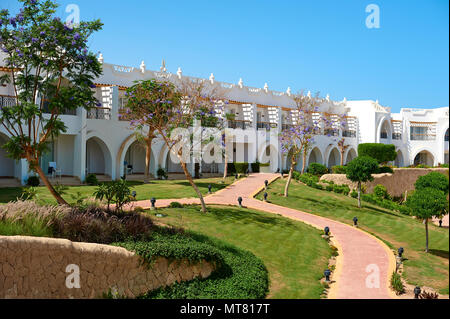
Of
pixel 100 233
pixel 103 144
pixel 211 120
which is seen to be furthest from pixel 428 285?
pixel 103 144

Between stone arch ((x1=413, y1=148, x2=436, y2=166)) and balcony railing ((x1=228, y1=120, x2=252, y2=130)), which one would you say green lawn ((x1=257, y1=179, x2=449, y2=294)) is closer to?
balcony railing ((x1=228, y1=120, x2=252, y2=130))

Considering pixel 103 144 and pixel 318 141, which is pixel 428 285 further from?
pixel 318 141

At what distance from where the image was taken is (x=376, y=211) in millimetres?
26625

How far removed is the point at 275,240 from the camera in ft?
50.9

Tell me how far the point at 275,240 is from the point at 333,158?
3675 cm

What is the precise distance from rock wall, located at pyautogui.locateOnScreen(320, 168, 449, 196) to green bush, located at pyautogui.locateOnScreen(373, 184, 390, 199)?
86 cm

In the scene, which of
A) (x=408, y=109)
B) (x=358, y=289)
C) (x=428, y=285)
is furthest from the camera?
(x=408, y=109)

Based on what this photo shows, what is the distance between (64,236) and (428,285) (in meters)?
10.4

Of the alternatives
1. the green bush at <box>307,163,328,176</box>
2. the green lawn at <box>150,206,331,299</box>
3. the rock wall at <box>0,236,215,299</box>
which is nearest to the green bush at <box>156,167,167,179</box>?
the green lawn at <box>150,206,331,299</box>

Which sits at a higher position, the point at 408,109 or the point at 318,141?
the point at 408,109
